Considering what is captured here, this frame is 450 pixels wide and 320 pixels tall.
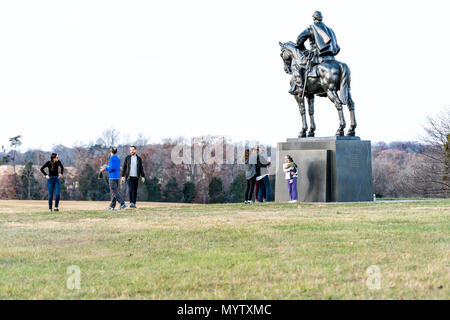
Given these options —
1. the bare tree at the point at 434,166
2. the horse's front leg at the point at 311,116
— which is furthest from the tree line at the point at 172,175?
the horse's front leg at the point at 311,116

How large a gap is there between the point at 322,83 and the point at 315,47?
1.33m

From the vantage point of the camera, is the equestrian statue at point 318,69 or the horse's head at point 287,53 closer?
the equestrian statue at point 318,69

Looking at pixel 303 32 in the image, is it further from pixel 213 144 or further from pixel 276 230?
pixel 213 144

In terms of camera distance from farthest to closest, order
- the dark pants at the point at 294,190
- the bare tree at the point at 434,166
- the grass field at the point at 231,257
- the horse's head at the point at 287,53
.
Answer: the bare tree at the point at 434,166 < the horse's head at the point at 287,53 < the dark pants at the point at 294,190 < the grass field at the point at 231,257

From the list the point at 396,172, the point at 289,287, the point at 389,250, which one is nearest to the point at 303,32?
the point at 389,250

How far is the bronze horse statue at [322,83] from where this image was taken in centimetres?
2059

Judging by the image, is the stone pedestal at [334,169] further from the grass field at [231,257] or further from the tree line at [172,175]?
the tree line at [172,175]

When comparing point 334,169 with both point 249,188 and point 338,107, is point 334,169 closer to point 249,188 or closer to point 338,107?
point 338,107

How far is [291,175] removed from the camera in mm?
20422

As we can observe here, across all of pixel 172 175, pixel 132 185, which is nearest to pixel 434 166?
pixel 172 175

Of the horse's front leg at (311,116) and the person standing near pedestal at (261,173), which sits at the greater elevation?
the horse's front leg at (311,116)

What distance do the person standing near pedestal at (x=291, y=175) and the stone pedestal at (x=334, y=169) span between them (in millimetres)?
754
